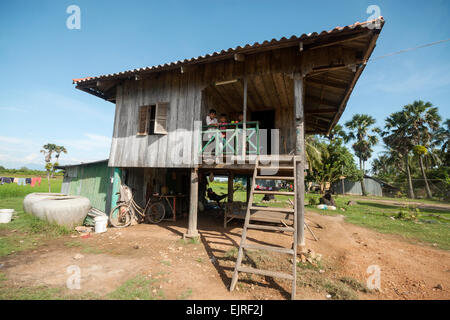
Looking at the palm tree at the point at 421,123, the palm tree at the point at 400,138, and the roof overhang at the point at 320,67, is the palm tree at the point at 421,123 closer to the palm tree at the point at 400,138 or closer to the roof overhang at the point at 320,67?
the palm tree at the point at 400,138

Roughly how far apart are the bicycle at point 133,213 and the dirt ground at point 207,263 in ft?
2.78

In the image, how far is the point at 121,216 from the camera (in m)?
8.12

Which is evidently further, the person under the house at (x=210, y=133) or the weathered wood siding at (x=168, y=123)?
the weathered wood siding at (x=168, y=123)

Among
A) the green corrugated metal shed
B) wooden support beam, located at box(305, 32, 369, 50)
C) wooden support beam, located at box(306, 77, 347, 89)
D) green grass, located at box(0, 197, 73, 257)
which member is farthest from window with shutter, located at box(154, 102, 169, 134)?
wooden support beam, located at box(306, 77, 347, 89)

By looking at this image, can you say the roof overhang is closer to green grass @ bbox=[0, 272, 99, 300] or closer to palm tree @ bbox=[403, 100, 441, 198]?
green grass @ bbox=[0, 272, 99, 300]

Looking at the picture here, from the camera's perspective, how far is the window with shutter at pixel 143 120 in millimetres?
7800

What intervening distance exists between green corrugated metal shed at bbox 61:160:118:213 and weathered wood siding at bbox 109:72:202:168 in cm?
117

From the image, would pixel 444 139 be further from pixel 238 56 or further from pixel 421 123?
pixel 238 56

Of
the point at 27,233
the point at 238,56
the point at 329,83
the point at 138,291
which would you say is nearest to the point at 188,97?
the point at 238,56

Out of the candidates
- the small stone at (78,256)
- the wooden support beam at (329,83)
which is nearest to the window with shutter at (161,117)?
the small stone at (78,256)

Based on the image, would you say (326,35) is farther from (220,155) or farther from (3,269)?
(3,269)

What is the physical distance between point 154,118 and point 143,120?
17.6 inches
